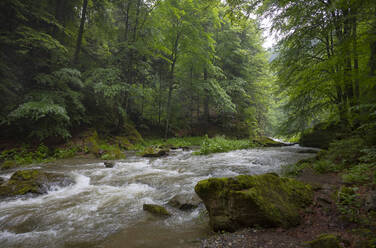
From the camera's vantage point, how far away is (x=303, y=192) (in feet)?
10.8

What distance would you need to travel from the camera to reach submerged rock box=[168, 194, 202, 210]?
12.4 feet

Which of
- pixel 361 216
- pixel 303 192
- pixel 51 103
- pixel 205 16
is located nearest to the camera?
pixel 361 216

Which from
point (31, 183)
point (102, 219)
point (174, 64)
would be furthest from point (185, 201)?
point (174, 64)

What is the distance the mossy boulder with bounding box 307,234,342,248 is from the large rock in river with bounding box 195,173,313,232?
538mm

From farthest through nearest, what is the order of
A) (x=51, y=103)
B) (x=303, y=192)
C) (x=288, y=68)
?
(x=51, y=103)
(x=288, y=68)
(x=303, y=192)

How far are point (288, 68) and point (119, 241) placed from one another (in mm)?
9164

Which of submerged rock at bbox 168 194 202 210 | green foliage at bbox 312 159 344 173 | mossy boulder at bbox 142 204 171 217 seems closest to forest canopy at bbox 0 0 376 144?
green foliage at bbox 312 159 344 173

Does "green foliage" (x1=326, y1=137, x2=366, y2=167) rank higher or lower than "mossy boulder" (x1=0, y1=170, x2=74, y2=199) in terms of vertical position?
higher

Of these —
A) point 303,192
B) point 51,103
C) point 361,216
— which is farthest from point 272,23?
point 51,103

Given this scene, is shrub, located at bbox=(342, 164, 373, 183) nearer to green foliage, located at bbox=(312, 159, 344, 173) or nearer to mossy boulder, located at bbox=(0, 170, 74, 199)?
green foliage, located at bbox=(312, 159, 344, 173)

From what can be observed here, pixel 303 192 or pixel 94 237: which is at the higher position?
pixel 303 192

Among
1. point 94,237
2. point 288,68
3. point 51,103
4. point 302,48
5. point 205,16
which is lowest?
point 94,237

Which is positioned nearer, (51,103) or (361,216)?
(361,216)

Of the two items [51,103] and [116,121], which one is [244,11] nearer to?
[51,103]
